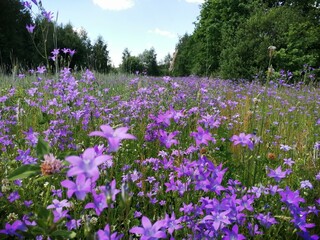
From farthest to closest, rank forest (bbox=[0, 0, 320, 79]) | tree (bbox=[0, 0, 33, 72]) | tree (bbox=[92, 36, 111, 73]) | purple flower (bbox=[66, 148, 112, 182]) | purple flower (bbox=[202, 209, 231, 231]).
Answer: tree (bbox=[0, 0, 33, 72]), forest (bbox=[0, 0, 320, 79]), tree (bbox=[92, 36, 111, 73]), purple flower (bbox=[202, 209, 231, 231]), purple flower (bbox=[66, 148, 112, 182])

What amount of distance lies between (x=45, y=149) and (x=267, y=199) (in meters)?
1.41

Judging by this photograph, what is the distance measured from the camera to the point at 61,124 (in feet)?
8.44

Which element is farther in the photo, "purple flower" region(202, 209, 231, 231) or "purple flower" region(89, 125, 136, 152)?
"purple flower" region(202, 209, 231, 231)

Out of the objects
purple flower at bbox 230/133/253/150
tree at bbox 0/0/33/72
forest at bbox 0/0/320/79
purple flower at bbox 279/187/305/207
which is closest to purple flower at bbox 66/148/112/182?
purple flower at bbox 230/133/253/150

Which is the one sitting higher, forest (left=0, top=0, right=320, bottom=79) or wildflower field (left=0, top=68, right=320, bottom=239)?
forest (left=0, top=0, right=320, bottom=79)

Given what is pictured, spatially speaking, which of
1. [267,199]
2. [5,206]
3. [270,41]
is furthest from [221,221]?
[270,41]

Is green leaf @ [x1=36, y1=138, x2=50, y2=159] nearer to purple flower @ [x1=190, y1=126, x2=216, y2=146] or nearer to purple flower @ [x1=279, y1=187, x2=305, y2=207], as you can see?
purple flower @ [x1=190, y1=126, x2=216, y2=146]

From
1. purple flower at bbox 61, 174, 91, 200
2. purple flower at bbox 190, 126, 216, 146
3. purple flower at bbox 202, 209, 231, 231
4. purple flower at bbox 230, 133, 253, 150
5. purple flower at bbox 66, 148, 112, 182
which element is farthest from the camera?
purple flower at bbox 230, 133, 253, 150

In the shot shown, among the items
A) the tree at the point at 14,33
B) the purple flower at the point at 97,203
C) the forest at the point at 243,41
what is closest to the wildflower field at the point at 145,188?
the purple flower at the point at 97,203

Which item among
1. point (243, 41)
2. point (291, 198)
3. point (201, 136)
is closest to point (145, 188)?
point (201, 136)

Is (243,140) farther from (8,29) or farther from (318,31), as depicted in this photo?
(8,29)

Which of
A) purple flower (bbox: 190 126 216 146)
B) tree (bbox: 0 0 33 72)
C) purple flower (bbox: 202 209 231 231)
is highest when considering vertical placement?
tree (bbox: 0 0 33 72)

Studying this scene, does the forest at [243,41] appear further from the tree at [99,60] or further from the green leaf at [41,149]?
the green leaf at [41,149]

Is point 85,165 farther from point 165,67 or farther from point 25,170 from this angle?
point 165,67
